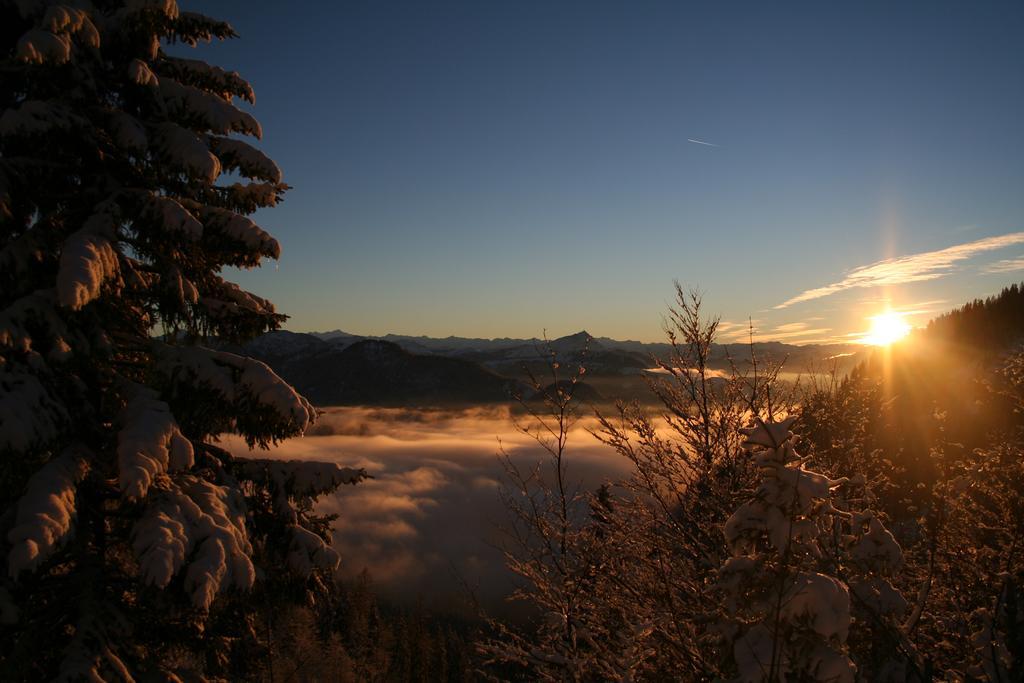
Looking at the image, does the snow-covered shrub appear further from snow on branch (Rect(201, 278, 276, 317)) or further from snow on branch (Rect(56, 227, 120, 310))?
snow on branch (Rect(56, 227, 120, 310))

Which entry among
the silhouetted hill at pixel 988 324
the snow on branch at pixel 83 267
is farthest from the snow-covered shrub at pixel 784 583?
the silhouetted hill at pixel 988 324

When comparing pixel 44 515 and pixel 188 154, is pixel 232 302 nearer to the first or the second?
pixel 188 154

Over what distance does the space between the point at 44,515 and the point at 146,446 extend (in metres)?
0.68

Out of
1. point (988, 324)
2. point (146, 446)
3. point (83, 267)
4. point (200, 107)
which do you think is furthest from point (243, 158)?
point (988, 324)

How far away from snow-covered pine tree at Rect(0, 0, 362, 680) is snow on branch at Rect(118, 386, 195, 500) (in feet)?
0.05

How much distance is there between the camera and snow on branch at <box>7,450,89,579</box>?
3.36 meters

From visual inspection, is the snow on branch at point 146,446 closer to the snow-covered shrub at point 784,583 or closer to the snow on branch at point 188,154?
the snow on branch at point 188,154

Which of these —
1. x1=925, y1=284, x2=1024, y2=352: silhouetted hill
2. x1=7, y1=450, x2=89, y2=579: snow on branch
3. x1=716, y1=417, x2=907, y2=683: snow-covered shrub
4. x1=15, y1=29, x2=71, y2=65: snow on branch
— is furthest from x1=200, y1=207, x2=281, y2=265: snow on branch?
x1=925, y1=284, x2=1024, y2=352: silhouetted hill

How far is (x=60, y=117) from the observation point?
4598 mm

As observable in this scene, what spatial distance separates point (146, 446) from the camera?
394cm

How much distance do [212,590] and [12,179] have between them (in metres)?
3.83

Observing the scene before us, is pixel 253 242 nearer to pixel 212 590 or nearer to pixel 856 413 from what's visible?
pixel 212 590

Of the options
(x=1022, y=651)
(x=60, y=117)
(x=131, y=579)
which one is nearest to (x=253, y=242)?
(x=60, y=117)

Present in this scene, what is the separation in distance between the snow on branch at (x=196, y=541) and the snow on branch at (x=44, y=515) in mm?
455
